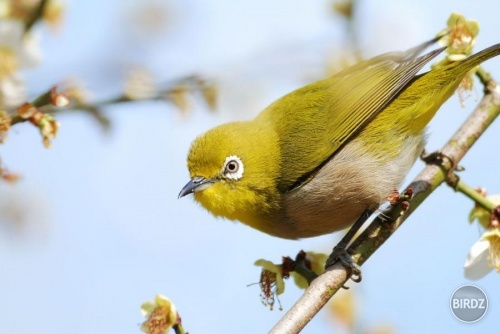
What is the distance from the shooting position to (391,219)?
3871mm

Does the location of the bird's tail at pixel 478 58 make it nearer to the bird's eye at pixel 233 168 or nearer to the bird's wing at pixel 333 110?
the bird's wing at pixel 333 110

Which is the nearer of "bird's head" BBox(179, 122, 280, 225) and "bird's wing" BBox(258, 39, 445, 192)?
"bird's head" BBox(179, 122, 280, 225)

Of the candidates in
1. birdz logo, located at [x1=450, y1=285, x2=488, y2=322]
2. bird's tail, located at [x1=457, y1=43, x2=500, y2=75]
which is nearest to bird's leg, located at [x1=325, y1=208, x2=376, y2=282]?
birdz logo, located at [x1=450, y1=285, x2=488, y2=322]

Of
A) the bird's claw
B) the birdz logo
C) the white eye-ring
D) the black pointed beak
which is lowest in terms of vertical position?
the birdz logo

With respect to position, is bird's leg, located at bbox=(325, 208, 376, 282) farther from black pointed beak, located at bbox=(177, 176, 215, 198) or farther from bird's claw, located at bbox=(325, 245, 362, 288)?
black pointed beak, located at bbox=(177, 176, 215, 198)

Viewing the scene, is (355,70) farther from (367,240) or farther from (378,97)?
(367,240)

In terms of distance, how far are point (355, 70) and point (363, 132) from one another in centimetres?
53

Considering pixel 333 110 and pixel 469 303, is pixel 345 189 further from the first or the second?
pixel 469 303

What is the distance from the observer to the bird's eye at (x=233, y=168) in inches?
182

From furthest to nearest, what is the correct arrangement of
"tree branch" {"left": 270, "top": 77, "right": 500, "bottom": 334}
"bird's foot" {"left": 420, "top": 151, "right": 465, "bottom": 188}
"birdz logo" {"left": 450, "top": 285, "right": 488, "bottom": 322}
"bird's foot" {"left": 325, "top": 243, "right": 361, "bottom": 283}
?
"bird's foot" {"left": 420, "top": 151, "right": 465, "bottom": 188}, "birdz logo" {"left": 450, "top": 285, "right": 488, "bottom": 322}, "bird's foot" {"left": 325, "top": 243, "right": 361, "bottom": 283}, "tree branch" {"left": 270, "top": 77, "right": 500, "bottom": 334}

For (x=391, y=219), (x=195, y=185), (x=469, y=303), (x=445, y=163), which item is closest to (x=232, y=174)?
(x=195, y=185)

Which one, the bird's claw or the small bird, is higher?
the small bird

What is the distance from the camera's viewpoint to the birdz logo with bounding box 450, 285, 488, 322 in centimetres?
378

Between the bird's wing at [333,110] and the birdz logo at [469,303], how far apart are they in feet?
4.57
